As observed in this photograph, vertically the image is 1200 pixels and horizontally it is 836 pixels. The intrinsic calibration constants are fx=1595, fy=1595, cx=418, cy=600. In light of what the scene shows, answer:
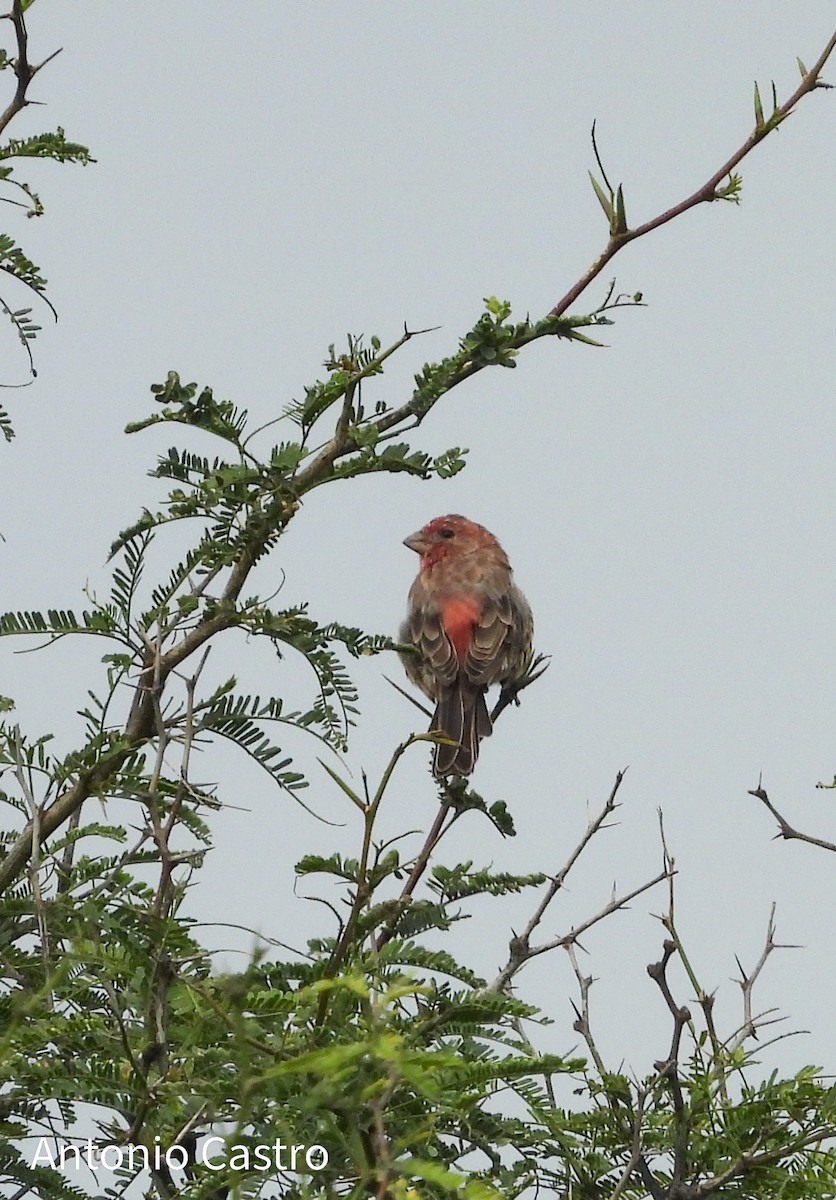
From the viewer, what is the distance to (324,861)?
2854mm

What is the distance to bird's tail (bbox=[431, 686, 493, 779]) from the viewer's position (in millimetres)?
6176

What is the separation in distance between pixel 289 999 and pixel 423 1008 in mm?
510

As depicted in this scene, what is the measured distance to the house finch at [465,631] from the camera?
7.11m

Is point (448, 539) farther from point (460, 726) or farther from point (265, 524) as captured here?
point (265, 524)

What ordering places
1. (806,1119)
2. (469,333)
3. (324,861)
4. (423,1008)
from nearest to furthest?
1. (324,861)
2. (423,1008)
3. (469,333)
4. (806,1119)

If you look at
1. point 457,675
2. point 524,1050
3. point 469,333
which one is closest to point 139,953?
point 524,1050

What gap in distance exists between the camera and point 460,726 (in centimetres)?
685

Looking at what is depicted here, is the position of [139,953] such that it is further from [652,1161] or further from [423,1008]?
[652,1161]

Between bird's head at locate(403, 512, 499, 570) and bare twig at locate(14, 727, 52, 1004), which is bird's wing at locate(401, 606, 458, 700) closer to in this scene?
bird's head at locate(403, 512, 499, 570)

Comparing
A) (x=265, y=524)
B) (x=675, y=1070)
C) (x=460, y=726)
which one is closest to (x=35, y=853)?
(x=265, y=524)

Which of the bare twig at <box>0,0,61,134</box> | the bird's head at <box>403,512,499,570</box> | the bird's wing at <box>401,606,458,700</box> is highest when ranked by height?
the bird's head at <box>403,512,499,570</box>

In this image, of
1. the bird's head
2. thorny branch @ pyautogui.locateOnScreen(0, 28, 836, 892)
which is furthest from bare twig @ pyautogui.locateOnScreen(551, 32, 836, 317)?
the bird's head

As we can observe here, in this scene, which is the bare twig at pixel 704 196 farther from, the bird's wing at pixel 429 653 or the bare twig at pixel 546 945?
the bird's wing at pixel 429 653

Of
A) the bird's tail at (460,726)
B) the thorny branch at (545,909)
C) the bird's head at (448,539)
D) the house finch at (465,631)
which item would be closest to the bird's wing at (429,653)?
the house finch at (465,631)
